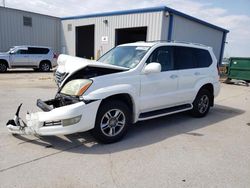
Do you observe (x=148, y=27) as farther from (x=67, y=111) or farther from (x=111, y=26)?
(x=67, y=111)

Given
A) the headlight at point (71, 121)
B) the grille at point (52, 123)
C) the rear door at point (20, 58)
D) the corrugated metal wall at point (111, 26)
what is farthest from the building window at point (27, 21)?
Answer: the headlight at point (71, 121)

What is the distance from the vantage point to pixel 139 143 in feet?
14.3

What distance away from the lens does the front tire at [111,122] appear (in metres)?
4.04

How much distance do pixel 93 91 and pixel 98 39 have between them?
1629cm

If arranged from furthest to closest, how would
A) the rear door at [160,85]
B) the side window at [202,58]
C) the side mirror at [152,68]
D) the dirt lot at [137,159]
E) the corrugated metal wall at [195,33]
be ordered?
the corrugated metal wall at [195,33] → the side window at [202,58] → the rear door at [160,85] → the side mirror at [152,68] → the dirt lot at [137,159]

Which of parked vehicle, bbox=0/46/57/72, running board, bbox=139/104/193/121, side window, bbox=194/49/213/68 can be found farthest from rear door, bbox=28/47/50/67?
running board, bbox=139/104/193/121

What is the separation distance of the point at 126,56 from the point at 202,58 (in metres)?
2.36

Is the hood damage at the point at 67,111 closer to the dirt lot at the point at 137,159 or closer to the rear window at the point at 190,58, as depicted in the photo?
the dirt lot at the point at 137,159

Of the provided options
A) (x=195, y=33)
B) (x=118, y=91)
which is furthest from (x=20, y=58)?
(x=118, y=91)

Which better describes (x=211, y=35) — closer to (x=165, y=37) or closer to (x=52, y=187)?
(x=165, y=37)

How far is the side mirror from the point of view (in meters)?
4.40

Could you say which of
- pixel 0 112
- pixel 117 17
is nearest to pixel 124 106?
pixel 0 112

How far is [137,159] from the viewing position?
3.69m

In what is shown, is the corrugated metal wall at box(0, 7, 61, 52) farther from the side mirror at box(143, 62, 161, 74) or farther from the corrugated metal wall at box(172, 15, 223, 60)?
the side mirror at box(143, 62, 161, 74)
